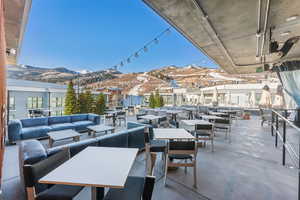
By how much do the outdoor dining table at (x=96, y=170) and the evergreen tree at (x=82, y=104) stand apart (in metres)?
5.54

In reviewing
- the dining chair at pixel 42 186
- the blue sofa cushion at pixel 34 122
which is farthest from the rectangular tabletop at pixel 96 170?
the blue sofa cushion at pixel 34 122

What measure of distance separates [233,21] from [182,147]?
8.40ft

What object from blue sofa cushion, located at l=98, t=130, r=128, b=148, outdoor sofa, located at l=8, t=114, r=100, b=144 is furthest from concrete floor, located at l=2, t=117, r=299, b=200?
blue sofa cushion, located at l=98, t=130, r=128, b=148

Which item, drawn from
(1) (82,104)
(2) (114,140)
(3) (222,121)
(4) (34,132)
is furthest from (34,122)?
(3) (222,121)

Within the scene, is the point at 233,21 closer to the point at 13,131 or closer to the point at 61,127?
the point at 61,127

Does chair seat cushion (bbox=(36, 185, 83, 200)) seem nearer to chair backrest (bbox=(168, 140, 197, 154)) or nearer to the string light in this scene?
chair backrest (bbox=(168, 140, 197, 154))

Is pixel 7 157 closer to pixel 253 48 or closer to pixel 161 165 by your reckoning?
pixel 161 165

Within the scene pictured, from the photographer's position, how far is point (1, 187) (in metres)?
2.02

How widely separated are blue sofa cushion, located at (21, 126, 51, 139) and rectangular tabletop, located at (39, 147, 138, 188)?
354 centimetres

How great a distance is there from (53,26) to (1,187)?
7.77 metres

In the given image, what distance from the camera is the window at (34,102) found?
7.80 metres

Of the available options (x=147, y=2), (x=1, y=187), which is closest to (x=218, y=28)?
(x=147, y=2)

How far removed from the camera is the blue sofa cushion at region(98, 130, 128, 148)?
2.42 m

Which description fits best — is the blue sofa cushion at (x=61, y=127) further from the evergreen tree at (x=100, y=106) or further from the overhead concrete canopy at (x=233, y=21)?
the overhead concrete canopy at (x=233, y=21)
